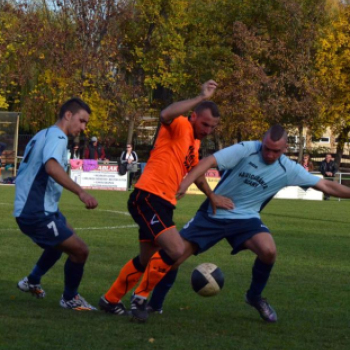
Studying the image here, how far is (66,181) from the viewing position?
289 inches

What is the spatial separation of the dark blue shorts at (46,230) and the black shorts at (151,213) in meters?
0.69

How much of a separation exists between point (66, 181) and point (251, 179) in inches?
67.1

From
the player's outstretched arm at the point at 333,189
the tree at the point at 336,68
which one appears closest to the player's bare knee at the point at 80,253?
the player's outstretched arm at the point at 333,189

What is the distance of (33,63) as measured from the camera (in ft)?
166

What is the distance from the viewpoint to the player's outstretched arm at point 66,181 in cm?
730

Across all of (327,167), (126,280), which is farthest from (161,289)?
(327,167)

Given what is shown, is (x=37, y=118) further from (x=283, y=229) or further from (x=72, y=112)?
(x=72, y=112)

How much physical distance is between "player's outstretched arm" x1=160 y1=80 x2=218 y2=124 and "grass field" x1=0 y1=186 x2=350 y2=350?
68.4 inches

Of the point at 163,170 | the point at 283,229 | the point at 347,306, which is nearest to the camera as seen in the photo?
A: the point at 163,170

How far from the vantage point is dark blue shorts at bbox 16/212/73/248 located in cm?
775

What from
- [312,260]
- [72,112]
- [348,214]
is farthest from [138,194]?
[348,214]

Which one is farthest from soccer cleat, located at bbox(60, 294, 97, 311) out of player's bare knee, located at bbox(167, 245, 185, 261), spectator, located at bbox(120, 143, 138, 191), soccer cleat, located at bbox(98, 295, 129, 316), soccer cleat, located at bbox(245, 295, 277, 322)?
spectator, located at bbox(120, 143, 138, 191)

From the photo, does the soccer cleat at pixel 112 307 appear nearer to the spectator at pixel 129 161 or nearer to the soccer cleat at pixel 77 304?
the soccer cleat at pixel 77 304

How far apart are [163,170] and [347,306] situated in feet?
8.67
